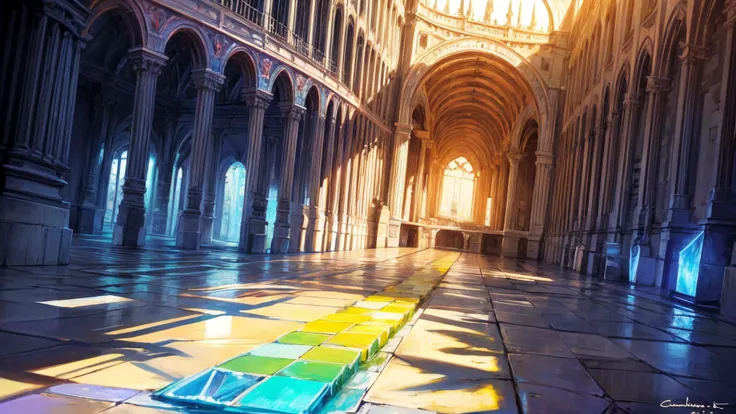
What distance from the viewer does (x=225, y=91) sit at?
26484 millimetres

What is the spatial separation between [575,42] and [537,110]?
175 inches

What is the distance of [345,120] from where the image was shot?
80.2 feet

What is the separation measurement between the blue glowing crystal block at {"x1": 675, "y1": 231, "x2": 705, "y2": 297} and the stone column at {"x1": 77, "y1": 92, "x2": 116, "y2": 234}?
18848mm

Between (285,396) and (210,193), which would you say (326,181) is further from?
(285,396)

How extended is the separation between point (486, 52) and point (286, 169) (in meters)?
20.2

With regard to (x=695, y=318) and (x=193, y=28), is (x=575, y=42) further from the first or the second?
(x=695, y=318)

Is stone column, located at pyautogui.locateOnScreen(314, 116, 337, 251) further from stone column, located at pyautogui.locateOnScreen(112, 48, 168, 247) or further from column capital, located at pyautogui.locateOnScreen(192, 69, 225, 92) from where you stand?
stone column, located at pyautogui.locateOnScreen(112, 48, 168, 247)

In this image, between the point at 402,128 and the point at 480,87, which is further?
the point at 480,87

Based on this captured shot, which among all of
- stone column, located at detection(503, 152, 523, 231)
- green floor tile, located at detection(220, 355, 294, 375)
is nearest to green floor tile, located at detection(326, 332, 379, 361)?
green floor tile, located at detection(220, 355, 294, 375)

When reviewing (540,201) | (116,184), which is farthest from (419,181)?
(116,184)

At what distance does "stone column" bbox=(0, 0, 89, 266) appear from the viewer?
6.78 m

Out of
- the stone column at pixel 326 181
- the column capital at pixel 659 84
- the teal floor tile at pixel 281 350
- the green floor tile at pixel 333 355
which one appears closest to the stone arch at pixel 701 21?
the column capital at pixel 659 84

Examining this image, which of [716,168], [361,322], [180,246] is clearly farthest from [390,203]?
[361,322]

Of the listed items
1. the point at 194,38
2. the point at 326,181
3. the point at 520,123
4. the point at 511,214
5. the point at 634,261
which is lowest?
the point at 634,261
